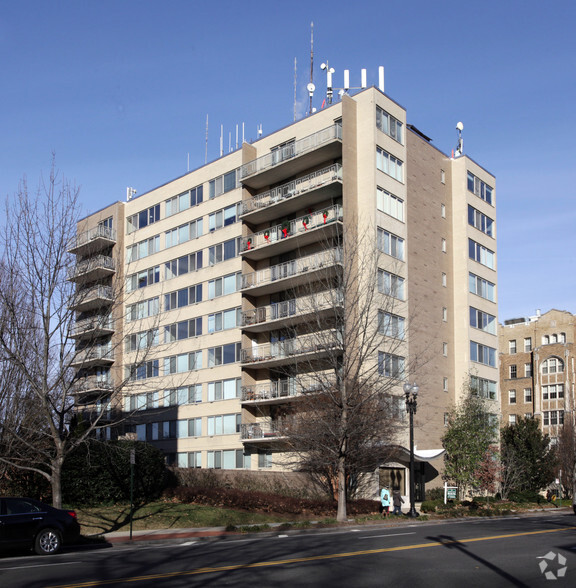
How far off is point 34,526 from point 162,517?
1160cm

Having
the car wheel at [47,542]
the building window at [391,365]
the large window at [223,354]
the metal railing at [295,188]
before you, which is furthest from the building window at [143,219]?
the car wheel at [47,542]

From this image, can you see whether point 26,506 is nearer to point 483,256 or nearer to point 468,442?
point 468,442

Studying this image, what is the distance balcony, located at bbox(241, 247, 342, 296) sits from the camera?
134 feet

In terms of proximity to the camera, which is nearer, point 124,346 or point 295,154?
point 295,154

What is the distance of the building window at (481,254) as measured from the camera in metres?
51.7

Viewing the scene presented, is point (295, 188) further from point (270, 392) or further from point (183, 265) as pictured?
point (183, 265)

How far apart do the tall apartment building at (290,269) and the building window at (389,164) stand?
5.0 inches

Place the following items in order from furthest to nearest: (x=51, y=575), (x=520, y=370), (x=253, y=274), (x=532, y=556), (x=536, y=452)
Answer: (x=520, y=370)
(x=536, y=452)
(x=253, y=274)
(x=532, y=556)
(x=51, y=575)

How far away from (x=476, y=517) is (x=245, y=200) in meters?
25.2

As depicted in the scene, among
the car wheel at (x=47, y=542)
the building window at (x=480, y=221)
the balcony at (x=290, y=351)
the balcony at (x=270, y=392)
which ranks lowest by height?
the car wheel at (x=47, y=542)

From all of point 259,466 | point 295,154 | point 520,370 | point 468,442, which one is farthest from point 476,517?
point 520,370

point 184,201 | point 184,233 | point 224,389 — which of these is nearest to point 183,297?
point 184,233

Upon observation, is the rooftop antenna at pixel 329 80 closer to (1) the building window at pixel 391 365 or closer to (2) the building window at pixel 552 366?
(1) the building window at pixel 391 365

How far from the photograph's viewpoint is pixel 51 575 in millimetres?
13586
